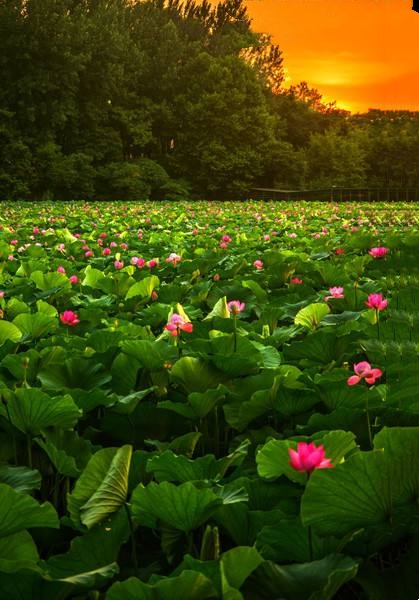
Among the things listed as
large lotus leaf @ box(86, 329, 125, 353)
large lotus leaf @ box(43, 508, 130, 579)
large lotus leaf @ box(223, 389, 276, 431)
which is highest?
large lotus leaf @ box(86, 329, 125, 353)

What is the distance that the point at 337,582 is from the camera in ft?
2.69

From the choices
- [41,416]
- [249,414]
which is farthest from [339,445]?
[41,416]

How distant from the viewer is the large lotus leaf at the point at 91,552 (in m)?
0.98

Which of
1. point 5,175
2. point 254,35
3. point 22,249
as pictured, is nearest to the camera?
point 22,249

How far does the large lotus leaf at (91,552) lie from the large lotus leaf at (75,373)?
645mm

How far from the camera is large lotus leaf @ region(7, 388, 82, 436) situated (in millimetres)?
1293

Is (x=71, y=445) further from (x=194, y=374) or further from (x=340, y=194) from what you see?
(x=340, y=194)

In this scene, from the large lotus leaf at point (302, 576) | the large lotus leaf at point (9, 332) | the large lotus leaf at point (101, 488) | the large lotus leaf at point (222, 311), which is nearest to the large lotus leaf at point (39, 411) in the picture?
the large lotus leaf at point (101, 488)

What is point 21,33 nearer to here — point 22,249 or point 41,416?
point 22,249

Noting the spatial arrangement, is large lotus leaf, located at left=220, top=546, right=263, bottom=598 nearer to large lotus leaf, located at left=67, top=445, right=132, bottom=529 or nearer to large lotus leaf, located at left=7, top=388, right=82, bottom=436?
large lotus leaf, located at left=67, top=445, right=132, bottom=529

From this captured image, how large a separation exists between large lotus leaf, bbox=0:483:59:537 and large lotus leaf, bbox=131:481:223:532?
124mm

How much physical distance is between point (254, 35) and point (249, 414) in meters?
49.1

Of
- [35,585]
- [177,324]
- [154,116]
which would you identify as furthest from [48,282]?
[154,116]

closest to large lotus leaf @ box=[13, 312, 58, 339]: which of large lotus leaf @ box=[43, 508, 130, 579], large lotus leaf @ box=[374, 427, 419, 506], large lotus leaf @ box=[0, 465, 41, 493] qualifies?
large lotus leaf @ box=[0, 465, 41, 493]
